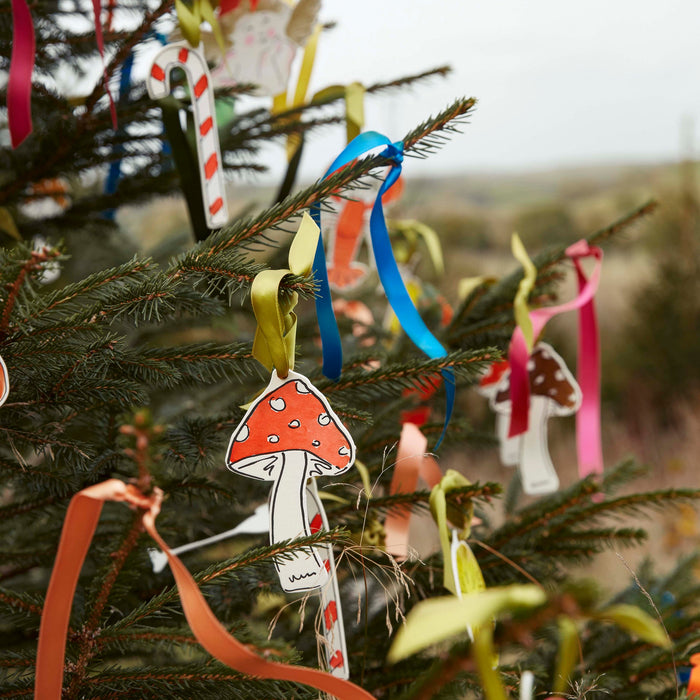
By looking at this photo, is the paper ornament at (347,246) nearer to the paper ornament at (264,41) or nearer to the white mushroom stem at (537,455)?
the paper ornament at (264,41)

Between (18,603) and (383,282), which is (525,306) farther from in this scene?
(18,603)

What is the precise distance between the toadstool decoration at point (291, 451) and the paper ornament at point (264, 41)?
503 mm

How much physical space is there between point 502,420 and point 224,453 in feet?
1.47

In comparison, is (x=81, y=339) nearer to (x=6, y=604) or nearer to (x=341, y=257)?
(x=6, y=604)

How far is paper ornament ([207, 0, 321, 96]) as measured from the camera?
0.84m

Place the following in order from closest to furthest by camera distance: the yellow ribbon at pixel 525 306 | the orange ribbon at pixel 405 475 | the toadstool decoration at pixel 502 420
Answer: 1. the orange ribbon at pixel 405 475
2. the yellow ribbon at pixel 525 306
3. the toadstool decoration at pixel 502 420

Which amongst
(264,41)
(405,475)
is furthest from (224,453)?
(264,41)

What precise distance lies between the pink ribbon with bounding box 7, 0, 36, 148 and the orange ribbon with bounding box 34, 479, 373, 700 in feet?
1.59

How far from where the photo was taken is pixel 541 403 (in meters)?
0.89

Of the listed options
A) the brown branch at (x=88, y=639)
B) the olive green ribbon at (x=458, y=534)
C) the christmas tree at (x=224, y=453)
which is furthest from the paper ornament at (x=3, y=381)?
the olive green ribbon at (x=458, y=534)

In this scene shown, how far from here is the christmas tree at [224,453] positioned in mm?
448

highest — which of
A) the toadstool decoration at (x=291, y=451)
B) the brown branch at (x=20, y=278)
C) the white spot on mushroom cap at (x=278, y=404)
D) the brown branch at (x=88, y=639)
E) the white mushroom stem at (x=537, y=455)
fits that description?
the brown branch at (x=20, y=278)

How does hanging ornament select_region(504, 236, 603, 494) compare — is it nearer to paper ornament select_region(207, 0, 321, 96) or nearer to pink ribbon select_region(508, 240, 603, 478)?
pink ribbon select_region(508, 240, 603, 478)

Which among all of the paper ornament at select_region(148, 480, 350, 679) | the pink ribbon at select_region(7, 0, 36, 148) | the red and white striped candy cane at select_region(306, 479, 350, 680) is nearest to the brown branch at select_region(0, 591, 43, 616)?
the paper ornament at select_region(148, 480, 350, 679)
